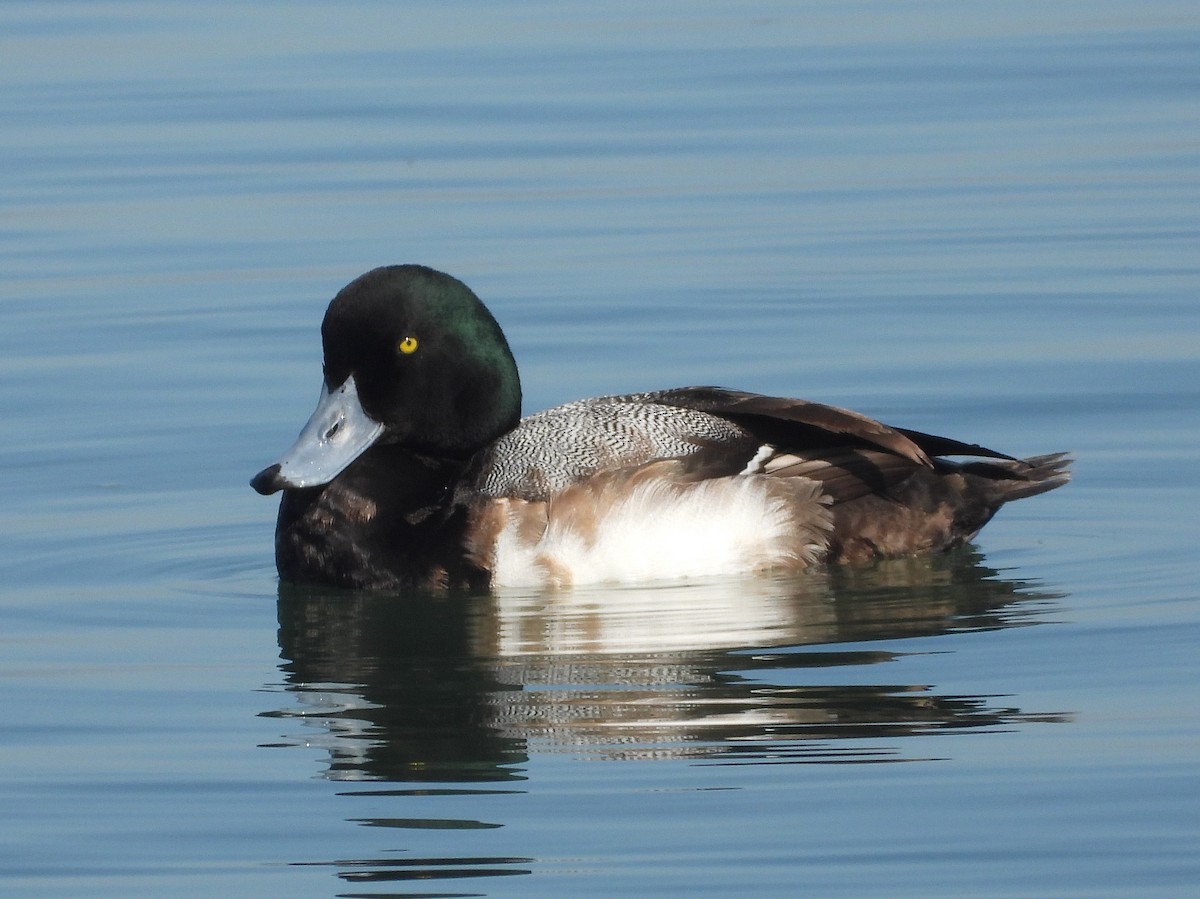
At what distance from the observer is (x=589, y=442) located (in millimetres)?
8516

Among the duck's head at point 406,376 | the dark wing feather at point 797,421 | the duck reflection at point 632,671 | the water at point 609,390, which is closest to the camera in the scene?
the water at point 609,390

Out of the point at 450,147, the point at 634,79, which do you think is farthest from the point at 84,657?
the point at 634,79

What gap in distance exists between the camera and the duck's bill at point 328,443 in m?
8.52

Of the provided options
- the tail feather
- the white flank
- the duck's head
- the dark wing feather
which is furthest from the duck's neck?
the tail feather

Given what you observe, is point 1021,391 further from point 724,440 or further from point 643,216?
point 643,216

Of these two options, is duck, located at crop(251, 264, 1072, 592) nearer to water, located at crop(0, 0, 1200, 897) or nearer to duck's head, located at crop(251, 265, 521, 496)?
duck's head, located at crop(251, 265, 521, 496)

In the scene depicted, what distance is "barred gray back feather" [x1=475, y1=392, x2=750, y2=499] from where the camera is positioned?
838cm

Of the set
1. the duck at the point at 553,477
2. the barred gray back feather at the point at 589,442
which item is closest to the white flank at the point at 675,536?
the duck at the point at 553,477

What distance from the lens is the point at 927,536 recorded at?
8781 millimetres

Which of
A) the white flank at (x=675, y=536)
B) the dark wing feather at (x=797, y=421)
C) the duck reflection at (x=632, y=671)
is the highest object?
the dark wing feather at (x=797, y=421)

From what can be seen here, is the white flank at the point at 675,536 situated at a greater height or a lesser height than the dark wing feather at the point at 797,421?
lesser

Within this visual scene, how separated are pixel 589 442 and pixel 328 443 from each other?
0.92 meters

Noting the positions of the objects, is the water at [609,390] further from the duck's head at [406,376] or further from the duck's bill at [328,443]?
the duck's head at [406,376]

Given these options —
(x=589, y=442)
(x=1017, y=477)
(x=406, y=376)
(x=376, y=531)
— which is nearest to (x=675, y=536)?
(x=589, y=442)
